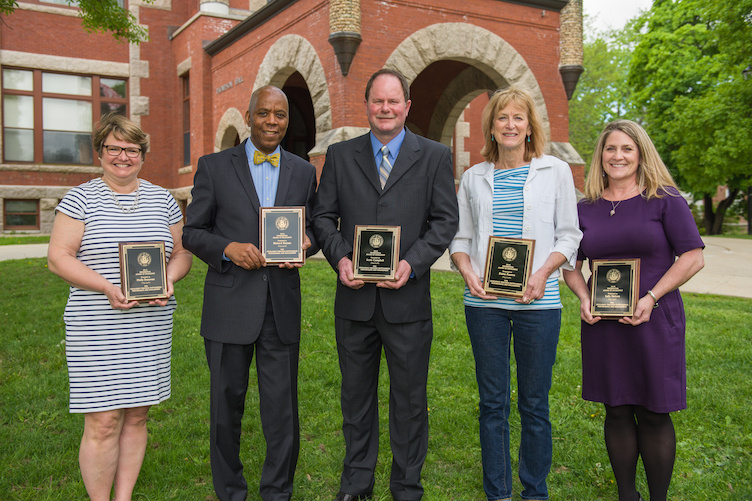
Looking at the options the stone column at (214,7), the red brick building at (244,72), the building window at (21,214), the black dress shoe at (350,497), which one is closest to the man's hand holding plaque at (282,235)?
the black dress shoe at (350,497)

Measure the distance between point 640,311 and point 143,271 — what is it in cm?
259

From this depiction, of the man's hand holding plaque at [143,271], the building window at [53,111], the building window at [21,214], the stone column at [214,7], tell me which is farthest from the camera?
the building window at [53,111]

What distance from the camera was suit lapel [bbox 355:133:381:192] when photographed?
3420mm

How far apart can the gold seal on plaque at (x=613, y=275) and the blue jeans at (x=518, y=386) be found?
1.20ft

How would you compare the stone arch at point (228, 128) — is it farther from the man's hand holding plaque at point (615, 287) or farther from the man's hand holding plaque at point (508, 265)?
the man's hand holding plaque at point (615, 287)

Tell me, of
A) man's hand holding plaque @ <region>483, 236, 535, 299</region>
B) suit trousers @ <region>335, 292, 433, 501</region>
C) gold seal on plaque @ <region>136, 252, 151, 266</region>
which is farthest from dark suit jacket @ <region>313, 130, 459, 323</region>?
gold seal on plaque @ <region>136, 252, 151, 266</region>

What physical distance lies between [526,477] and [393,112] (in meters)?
2.26

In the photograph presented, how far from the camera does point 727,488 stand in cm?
371

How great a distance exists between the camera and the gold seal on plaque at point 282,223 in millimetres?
3246

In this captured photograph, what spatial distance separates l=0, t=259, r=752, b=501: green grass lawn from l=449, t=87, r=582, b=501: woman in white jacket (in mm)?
536

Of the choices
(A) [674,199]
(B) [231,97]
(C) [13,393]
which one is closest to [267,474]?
(A) [674,199]

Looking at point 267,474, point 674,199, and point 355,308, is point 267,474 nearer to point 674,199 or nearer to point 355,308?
point 355,308

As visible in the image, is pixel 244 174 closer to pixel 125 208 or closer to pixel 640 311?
pixel 125 208

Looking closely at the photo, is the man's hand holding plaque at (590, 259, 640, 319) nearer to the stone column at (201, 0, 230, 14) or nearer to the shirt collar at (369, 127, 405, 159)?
the shirt collar at (369, 127, 405, 159)
